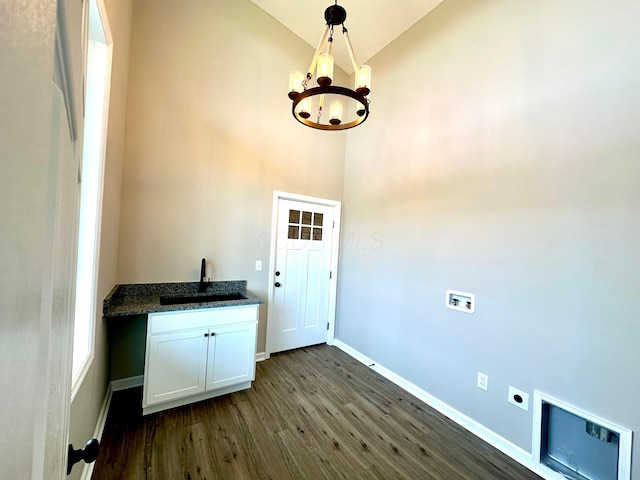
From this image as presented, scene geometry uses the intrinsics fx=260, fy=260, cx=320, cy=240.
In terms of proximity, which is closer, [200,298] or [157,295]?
[157,295]

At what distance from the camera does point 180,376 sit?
2.15 metres

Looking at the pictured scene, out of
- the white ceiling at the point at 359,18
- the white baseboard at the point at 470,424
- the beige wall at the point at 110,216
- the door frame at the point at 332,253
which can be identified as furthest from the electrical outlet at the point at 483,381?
the white ceiling at the point at 359,18

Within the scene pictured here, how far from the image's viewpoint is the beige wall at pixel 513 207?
155 centimetres

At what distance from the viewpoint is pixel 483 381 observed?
2.08 meters

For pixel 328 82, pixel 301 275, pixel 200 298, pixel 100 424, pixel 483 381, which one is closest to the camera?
pixel 328 82

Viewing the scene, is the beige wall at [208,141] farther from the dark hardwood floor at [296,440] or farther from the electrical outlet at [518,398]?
the electrical outlet at [518,398]

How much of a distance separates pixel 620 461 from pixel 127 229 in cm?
381

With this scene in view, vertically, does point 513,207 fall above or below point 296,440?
above

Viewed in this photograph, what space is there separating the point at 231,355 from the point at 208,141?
2142 millimetres

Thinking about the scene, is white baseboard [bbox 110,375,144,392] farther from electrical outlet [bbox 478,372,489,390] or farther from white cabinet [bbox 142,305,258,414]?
electrical outlet [bbox 478,372,489,390]

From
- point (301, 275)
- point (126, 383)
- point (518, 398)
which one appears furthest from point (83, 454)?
point (301, 275)

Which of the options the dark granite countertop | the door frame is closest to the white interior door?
the door frame

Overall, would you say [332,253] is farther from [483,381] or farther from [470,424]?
[470,424]

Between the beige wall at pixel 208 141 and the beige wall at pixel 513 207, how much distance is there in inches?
53.1
